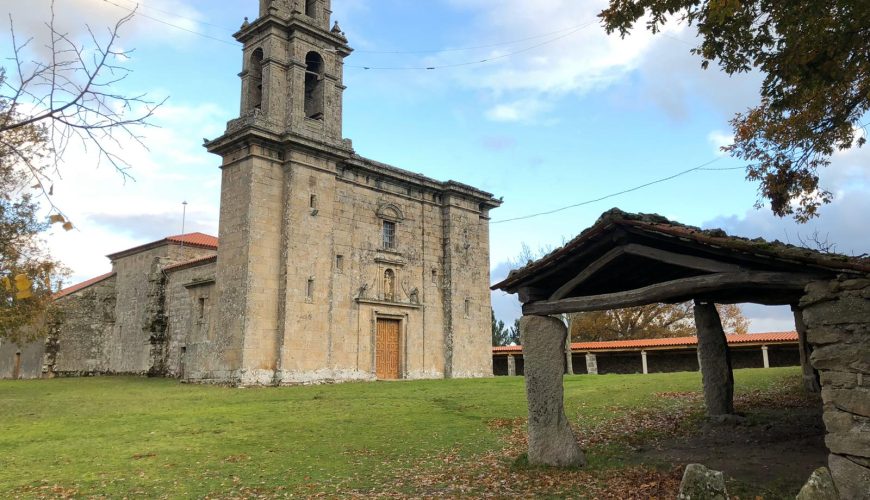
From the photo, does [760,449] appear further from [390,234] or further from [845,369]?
[390,234]

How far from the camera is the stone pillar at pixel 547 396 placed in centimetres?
865

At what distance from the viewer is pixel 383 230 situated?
26781mm

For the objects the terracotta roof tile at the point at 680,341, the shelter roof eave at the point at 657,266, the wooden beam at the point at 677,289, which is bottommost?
the terracotta roof tile at the point at 680,341

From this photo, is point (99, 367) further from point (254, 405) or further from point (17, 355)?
point (254, 405)

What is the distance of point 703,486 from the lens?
4605 mm

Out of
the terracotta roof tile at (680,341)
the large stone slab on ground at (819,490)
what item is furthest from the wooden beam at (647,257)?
the terracotta roof tile at (680,341)

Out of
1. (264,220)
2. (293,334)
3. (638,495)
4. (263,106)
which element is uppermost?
(263,106)

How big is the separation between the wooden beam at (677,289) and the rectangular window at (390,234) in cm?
1803

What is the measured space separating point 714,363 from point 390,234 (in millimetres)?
17406

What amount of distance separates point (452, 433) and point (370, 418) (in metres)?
2.66

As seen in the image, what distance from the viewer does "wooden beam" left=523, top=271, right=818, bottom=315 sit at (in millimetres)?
6617

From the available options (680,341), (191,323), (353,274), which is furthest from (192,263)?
(680,341)

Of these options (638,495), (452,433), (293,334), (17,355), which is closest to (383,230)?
(293,334)

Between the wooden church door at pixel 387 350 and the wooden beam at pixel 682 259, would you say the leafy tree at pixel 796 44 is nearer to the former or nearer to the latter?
the wooden beam at pixel 682 259
